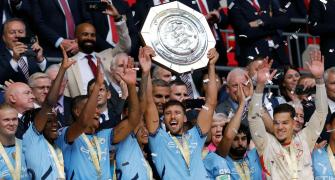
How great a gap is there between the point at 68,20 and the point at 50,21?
0.76 feet

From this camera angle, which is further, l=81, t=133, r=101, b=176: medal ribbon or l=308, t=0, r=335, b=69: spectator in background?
l=308, t=0, r=335, b=69: spectator in background

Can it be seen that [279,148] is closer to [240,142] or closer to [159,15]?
[240,142]

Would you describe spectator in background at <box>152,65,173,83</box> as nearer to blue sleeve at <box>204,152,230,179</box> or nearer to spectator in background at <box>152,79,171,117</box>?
spectator in background at <box>152,79,171,117</box>

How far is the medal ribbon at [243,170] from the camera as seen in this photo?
45.6ft

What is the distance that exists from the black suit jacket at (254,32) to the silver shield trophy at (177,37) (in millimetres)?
2675

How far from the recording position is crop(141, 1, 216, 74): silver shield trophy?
13.5 m

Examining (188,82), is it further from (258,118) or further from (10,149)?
(10,149)

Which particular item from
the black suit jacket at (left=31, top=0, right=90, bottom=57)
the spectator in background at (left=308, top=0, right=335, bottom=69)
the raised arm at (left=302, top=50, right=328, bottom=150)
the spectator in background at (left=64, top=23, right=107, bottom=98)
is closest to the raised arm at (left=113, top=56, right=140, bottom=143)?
the spectator in background at (left=64, top=23, right=107, bottom=98)

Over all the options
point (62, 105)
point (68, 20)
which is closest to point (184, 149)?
point (62, 105)

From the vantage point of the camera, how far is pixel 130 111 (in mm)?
12891

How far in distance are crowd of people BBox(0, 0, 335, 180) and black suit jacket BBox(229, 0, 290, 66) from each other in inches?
0.7

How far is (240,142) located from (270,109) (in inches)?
62.2

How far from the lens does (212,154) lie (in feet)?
45.6

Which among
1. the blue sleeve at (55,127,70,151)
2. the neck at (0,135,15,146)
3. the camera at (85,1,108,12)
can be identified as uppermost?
the camera at (85,1,108,12)
